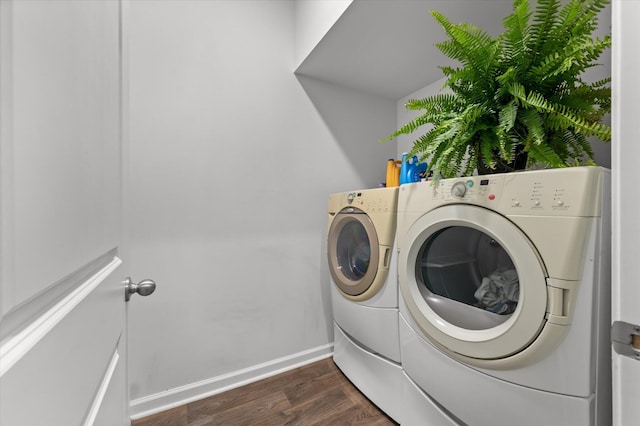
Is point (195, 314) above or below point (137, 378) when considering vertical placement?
above

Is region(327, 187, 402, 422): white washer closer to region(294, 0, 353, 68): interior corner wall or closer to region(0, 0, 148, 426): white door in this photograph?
region(294, 0, 353, 68): interior corner wall

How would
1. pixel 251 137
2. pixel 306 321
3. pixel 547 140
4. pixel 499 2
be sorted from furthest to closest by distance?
pixel 306 321 < pixel 251 137 < pixel 499 2 < pixel 547 140

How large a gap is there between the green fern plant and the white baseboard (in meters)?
1.48

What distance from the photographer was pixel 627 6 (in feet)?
1.51

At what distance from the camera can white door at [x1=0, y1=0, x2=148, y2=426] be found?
18cm

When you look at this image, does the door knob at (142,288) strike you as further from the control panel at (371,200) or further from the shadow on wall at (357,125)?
the shadow on wall at (357,125)

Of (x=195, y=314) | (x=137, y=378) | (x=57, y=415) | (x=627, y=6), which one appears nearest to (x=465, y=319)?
(x=627, y=6)

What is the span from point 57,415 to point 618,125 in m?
0.97

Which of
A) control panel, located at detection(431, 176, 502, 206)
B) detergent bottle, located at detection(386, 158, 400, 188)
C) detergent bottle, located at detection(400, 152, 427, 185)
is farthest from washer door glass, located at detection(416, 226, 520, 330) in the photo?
detergent bottle, located at detection(386, 158, 400, 188)

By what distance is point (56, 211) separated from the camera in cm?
25

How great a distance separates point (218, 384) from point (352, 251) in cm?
109

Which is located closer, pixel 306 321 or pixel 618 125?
pixel 618 125

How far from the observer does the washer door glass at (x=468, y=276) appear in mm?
859

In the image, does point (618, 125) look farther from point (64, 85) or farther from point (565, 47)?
point (64, 85)
